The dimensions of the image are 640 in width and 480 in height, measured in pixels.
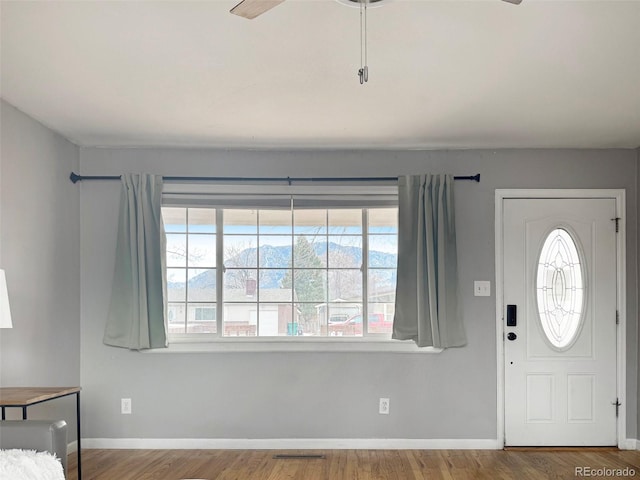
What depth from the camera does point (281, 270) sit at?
15.3 ft

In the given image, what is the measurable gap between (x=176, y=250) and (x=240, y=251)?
0.52 m

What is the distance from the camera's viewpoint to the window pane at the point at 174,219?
183 inches

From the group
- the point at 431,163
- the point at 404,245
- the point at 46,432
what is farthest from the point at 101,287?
the point at 431,163

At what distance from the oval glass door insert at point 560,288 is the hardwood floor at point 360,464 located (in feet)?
2.99

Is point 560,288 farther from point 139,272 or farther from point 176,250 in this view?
point 139,272

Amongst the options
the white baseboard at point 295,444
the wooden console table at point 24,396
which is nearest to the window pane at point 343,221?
the white baseboard at point 295,444

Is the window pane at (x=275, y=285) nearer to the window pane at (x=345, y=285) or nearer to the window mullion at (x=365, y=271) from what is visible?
the window pane at (x=345, y=285)

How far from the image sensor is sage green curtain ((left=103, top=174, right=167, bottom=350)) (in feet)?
14.5

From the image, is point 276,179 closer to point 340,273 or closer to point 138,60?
point 340,273

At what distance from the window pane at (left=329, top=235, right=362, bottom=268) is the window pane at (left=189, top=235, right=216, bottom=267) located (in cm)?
96

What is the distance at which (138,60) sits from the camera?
2.82 m

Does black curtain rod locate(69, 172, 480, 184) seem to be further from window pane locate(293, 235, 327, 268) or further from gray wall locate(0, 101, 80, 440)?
window pane locate(293, 235, 327, 268)

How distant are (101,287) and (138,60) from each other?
7.62 feet

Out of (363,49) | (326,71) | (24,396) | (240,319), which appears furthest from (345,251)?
(24,396)
